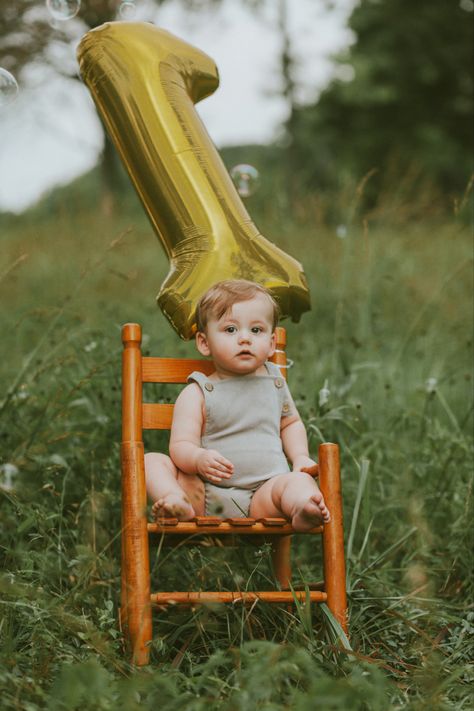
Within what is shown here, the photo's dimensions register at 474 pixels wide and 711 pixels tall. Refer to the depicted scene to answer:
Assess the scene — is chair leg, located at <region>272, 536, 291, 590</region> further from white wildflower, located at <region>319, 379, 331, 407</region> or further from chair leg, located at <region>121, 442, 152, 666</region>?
white wildflower, located at <region>319, 379, 331, 407</region>

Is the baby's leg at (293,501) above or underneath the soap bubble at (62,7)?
underneath

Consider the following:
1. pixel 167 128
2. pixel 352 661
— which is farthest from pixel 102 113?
pixel 352 661

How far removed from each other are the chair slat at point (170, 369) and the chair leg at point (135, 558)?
289mm

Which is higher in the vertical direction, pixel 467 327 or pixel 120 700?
pixel 467 327

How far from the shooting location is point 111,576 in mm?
2385

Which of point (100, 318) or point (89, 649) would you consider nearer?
point (89, 649)

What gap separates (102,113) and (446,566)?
1772mm

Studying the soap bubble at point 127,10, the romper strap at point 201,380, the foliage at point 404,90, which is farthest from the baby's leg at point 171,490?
the foliage at point 404,90

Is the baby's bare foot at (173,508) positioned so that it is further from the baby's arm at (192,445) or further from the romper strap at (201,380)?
the romper strap at (201,380)

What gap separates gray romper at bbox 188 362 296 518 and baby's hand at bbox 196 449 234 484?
0.10 meters

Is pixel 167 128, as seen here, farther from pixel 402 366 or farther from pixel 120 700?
pixel 402 366

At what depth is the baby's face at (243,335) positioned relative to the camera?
2.22 metres

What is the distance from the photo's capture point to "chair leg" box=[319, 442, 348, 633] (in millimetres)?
2121

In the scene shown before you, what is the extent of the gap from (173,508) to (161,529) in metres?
0.06
